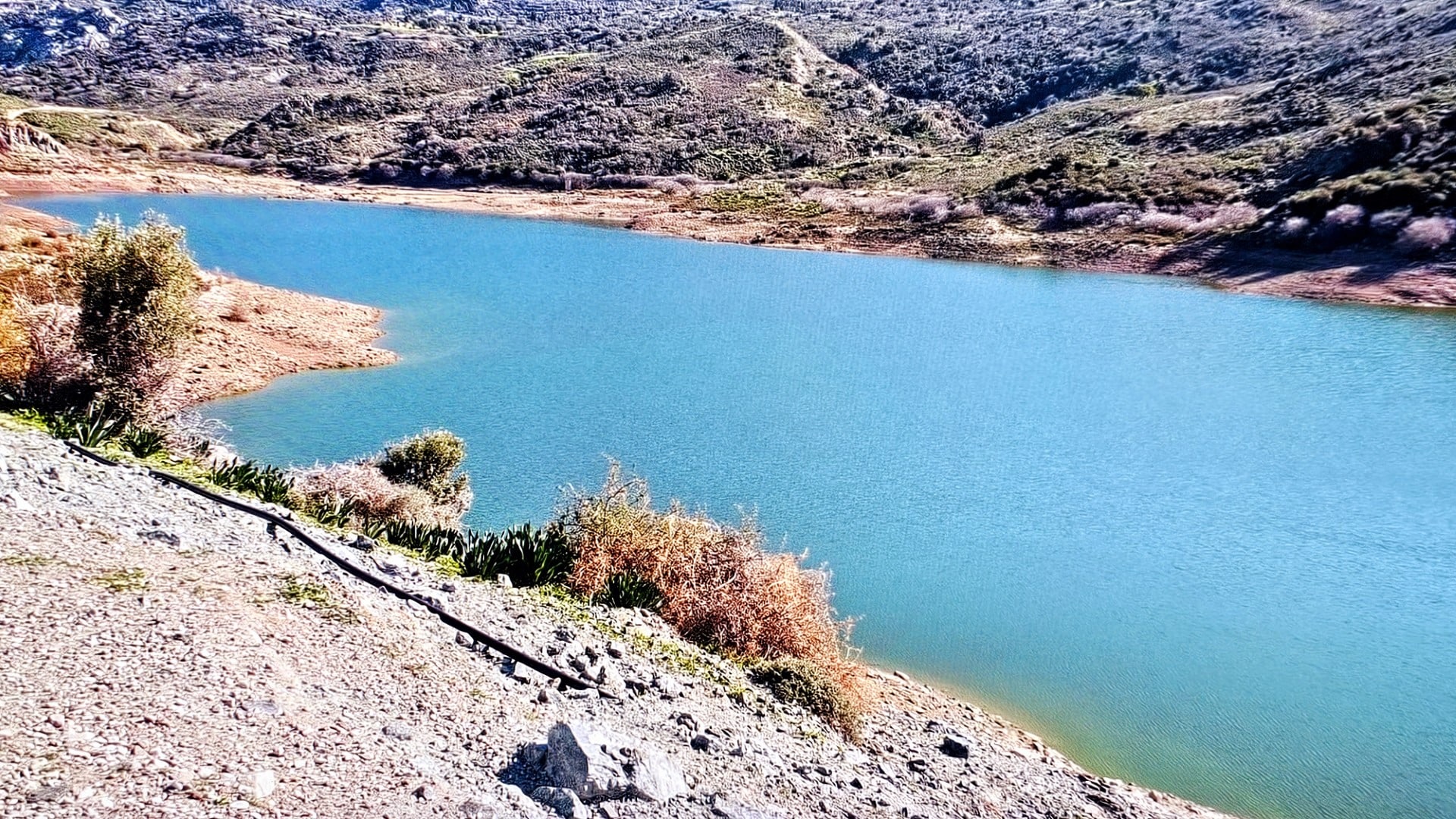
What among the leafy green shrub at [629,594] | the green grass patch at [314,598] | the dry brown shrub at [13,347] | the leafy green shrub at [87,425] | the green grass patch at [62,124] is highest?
the green grass patch at [62,124]

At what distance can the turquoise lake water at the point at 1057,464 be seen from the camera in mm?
11562

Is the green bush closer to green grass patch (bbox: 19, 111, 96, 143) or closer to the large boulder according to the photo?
the large boulder

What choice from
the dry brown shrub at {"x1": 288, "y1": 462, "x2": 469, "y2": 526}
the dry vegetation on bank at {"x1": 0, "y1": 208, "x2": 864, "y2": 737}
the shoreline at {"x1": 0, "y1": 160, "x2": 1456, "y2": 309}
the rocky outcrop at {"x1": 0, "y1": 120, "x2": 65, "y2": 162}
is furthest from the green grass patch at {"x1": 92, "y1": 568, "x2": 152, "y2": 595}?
the rocky outcrop at {"x1": 0, "y1": 120, "x2": 65, "y2": 162}

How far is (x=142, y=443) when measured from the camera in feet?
39.3

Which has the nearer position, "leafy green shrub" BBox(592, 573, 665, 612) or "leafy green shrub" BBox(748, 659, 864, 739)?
"leafy green shrub" BBox(748, 659, 864, 739)

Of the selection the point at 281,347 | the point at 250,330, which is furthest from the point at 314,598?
the point at 250,330

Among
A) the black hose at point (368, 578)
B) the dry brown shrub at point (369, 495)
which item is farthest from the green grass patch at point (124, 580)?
the dry brown shrub at point (369, 495)

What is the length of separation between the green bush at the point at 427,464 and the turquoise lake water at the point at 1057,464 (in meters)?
1.05

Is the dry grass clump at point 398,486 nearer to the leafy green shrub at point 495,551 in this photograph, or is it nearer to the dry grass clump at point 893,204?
the leafy green shrub at point 495,551

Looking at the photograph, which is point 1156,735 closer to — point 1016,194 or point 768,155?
point 1016,194

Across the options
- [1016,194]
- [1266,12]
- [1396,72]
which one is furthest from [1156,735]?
[1266,12]

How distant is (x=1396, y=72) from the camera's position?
49.2m

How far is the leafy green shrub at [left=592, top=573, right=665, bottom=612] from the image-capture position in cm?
1057

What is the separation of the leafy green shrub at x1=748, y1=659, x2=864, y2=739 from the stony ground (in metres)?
0.25
